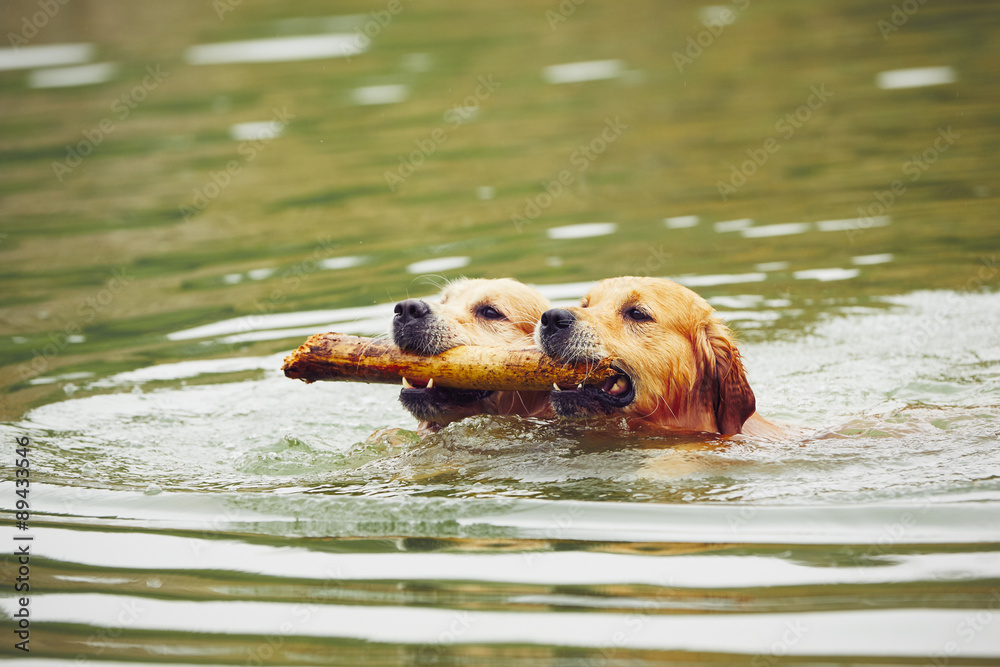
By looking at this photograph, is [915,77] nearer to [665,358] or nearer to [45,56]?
[665,358]

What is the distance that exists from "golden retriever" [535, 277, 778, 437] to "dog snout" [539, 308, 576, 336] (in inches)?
2.2

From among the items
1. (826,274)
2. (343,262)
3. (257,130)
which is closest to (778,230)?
(826,274)

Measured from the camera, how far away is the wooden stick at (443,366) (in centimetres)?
557

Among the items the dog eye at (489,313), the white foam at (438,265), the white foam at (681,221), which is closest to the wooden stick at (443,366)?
the dog eye at (489,313)

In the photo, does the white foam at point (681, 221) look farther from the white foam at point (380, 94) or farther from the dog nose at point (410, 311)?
the white foam at point (380, 94)

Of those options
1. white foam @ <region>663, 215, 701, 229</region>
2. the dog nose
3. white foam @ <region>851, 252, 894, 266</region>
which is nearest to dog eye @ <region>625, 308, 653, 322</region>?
the dog nose

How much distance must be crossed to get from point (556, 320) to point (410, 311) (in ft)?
2.69

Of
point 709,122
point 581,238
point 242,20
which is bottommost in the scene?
point 581,238

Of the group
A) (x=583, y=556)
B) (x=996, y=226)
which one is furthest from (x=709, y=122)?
(x=583, y=556)

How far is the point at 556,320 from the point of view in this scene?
5.68 m

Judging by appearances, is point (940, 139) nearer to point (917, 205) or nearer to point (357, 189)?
point (917, 205)

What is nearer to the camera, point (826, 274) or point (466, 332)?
point (466, 332)

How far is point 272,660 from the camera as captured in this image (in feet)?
13.7

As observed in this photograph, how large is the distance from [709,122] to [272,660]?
37.7 feet
